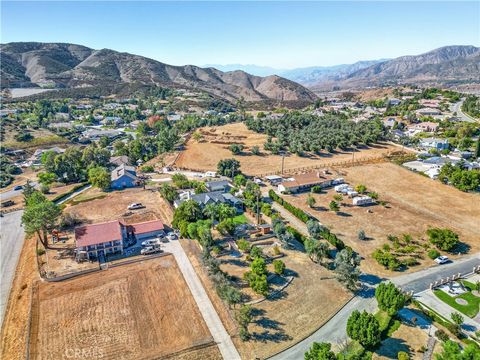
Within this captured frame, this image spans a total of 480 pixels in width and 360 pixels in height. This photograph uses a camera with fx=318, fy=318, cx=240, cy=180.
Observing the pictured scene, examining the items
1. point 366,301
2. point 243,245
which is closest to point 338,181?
point 243,245

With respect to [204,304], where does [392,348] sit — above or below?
below

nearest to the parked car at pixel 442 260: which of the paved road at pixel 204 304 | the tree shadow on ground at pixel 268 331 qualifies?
the tree shadow on ground at pixel 268 331

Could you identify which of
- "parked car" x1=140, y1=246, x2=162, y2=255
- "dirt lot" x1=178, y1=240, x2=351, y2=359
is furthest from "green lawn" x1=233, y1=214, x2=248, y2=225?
"parked car" x1=140, y1=246, x2=162, y2=255

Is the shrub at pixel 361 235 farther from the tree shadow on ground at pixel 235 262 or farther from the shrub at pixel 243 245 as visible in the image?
the tree shadow on ground at pixel 235 262

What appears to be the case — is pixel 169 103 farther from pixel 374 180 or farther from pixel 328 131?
pixel 374 180

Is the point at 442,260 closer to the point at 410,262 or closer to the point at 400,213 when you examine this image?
the point at 410,262

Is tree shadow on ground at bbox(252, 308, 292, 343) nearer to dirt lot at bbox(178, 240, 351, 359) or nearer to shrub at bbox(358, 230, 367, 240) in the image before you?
dirt lot at bbox(178, 240, 351, 359)
